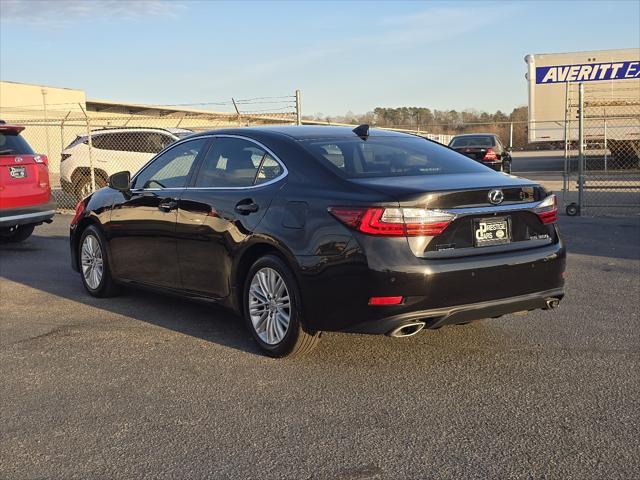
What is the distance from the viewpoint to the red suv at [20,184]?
31.7 feet

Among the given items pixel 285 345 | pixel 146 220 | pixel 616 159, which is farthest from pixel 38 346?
pixel 616 159

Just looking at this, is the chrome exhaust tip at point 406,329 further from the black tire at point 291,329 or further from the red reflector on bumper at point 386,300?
the black tire at point 291,329

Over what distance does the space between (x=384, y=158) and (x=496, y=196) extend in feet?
3.01

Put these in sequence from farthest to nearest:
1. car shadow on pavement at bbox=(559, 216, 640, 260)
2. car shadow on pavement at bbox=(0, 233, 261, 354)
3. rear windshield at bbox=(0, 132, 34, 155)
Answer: rear windshield at bbox=(0, 132, 34, 155)
car shadow on pavement at bbox=(559, 216, 640, 260)
car shadow on pavement at bbox=(0, 233, 261, 354)

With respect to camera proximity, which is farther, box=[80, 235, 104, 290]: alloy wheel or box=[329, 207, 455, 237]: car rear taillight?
box=[80, 235, 104, 290]: alloy wheel

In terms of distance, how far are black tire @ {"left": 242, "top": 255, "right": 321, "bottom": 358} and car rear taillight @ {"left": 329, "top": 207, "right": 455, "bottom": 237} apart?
2.10 ft

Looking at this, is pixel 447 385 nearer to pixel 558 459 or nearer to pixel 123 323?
pixel 558 459

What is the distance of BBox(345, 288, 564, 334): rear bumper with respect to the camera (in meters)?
4.27

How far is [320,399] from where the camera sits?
4.11 m

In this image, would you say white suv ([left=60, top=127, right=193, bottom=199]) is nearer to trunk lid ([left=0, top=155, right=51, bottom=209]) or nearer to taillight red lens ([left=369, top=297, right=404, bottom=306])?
trunk lid ([left=0, top=155, right=51, bottom=209])

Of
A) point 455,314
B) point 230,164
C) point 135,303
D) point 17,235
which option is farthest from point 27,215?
point 455,314

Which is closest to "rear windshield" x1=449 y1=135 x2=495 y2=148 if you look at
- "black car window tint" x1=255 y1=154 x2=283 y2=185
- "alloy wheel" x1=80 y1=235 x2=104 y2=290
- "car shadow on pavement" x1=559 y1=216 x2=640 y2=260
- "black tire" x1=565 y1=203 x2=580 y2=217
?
"black tire" x1=565 y1=203 x2=580 y2=217

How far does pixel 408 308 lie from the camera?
425 centimetres

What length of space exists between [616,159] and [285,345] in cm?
2397
